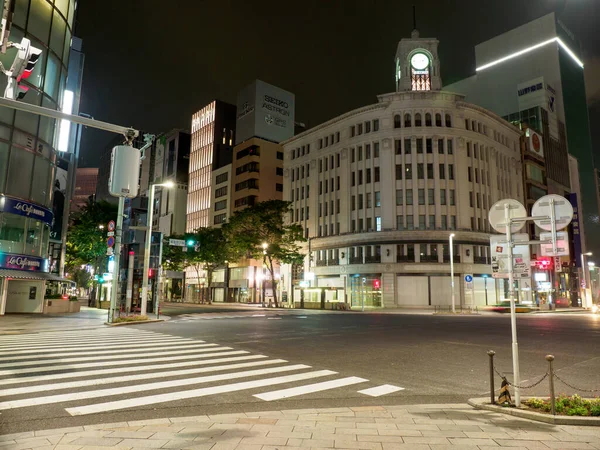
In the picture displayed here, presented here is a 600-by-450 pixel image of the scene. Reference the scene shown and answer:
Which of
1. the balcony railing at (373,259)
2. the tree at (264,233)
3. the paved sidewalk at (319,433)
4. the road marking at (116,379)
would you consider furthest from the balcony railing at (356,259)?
the paved sidewalk at (319,433)

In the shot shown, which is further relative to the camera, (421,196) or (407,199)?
(407,199)

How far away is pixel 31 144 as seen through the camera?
30984 millimetres

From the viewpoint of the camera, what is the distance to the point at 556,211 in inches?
281

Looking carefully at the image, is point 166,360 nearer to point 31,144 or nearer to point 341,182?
point 31,144

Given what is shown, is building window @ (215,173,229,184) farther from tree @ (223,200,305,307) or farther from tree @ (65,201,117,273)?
tree @ (65,201,117,273)

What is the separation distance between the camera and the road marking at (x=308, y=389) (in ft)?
26.0

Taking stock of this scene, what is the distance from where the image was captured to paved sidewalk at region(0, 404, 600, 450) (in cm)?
515

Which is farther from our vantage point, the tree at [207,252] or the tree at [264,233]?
the tree at [207,252]

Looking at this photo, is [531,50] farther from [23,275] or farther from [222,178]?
[23,275]

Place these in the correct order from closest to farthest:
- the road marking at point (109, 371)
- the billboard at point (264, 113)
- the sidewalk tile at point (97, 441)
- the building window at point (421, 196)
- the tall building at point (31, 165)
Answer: the sidewalk tile at point (97, 441), the road marking at point (109, 371), the tall building at point (31, 165), the building window at point (421, 196), the billboard at point (264, 113)

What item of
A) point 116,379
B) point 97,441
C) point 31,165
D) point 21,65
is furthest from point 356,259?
point 97,441

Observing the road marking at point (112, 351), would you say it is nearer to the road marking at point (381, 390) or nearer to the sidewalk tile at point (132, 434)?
the sidewalk tile at point (132, 434)

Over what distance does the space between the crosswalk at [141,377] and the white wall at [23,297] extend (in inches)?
801

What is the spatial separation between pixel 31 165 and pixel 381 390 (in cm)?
3209
